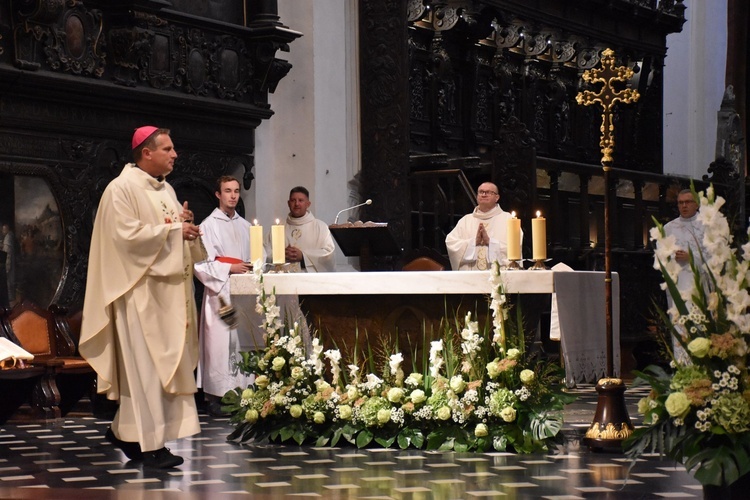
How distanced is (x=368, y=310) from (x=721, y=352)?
4206 millimetres

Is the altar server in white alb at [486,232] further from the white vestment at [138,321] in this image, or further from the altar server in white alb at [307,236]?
the white vestment at [138,321]

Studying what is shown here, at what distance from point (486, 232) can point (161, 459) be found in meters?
3.28

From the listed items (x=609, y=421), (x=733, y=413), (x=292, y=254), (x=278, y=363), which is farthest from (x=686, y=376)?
(x=292, y=254)

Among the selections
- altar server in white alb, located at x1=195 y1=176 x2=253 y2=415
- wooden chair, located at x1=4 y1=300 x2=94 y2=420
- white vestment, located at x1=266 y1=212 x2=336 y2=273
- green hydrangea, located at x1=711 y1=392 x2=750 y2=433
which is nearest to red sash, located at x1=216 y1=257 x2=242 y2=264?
altar server in white alb, located at x1=195 y1=176 x2=253 y2=415

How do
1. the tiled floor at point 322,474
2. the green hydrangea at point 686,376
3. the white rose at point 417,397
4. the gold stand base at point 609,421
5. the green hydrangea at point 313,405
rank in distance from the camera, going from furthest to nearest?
1. the green hydrangea at point 313,405
2. the white rose at point 417,397
3. the gold stand base at point 609,421
4. the tiled floor at point 322,474
5. the green hydrangea at point 686,376

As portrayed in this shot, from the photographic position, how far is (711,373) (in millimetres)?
4398

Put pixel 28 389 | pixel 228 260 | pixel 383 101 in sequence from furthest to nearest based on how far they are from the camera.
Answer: pixel 383 101
pixel 228 260
pixel 28 389

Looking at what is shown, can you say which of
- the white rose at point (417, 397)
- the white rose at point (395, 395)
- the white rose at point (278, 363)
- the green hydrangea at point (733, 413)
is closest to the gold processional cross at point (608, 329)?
the white rose at point (417, 397)

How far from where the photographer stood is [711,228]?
4.31 metres

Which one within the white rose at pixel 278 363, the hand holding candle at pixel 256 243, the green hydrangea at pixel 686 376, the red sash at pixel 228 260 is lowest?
the white rose at pixel 278 363

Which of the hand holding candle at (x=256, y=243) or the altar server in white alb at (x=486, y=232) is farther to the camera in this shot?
the altar server in white alb at (x=486, y=232)

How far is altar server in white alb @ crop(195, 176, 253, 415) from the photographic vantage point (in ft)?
32.8

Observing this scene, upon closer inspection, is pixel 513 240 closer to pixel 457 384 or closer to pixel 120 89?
pixel 457 384

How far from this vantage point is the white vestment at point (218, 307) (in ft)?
32.8
